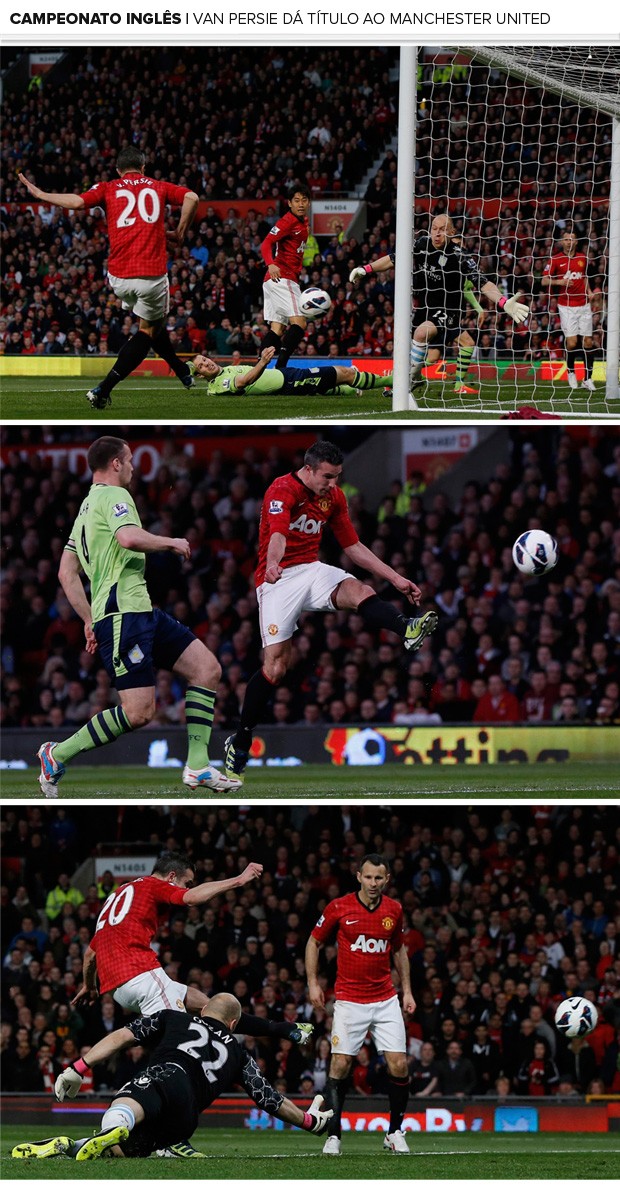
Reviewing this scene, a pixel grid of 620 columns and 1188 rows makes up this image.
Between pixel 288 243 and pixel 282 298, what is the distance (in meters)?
0.55

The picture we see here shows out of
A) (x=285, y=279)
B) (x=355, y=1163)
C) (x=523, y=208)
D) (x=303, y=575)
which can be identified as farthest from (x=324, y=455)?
(x=523, y=208)

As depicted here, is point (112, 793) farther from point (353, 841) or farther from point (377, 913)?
point (353, 841)

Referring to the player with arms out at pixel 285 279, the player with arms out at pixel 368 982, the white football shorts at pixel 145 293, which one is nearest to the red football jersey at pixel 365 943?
the player with arms out at pixel 368 982

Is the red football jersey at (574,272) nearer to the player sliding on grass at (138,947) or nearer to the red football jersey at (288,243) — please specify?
the red football jersey at (288,243)

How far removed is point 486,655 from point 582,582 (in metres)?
1.72

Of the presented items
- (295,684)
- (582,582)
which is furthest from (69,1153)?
(582,582)

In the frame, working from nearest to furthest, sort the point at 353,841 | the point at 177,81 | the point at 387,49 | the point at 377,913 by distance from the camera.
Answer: the point at 377,913 < the point at 353,841 < the point at 387,49 < the point at 177,81

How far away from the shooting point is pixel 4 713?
15.8m

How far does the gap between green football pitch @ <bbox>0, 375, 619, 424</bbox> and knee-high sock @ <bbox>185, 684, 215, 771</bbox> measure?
5.62 ft

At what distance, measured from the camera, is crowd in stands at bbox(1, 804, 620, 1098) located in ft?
39.8

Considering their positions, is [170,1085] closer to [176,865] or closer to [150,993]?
[150,993]

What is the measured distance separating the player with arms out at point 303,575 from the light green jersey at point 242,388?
105 inches

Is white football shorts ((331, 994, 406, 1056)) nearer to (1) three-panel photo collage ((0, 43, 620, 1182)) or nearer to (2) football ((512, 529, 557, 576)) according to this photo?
(1) three-panel photo collage ((0, 43, 620, 1182))

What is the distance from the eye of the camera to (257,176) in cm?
2372
